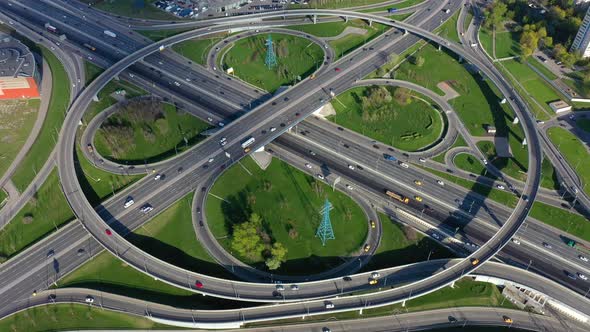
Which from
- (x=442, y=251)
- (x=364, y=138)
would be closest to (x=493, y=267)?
(x=442, y=251)

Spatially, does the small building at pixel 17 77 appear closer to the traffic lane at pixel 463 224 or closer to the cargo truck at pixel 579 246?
the traffic lane at pixel 463 224

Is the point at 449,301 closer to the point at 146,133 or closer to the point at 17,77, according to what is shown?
the point at 146,133

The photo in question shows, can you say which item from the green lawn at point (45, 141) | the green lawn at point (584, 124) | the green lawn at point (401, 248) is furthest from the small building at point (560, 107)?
the green lawn at point (45, 141)

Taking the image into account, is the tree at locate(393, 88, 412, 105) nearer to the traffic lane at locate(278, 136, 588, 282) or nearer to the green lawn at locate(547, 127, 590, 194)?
the traffic lane at locate(278, 136, 588, 282)

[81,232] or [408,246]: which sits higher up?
[81,232]

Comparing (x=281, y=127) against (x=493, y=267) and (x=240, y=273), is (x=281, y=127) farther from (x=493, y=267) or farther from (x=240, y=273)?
(x=493, y=267)

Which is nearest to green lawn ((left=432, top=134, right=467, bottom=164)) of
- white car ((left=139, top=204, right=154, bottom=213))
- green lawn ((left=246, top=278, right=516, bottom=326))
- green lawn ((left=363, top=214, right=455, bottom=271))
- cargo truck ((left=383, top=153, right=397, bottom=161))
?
cargo truck ((left=383, top=153, right=397, bottom=161))

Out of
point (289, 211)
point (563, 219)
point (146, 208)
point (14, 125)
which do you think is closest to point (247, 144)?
point (289, 211)

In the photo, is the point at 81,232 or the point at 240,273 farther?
the point at 81,232
